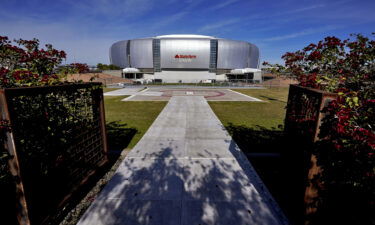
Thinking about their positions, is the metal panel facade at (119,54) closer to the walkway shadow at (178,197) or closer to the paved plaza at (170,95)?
the paved plaza at (170,95)

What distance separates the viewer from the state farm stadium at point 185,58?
58750 millimetres

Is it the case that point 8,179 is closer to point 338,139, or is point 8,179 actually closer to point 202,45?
point 338,139

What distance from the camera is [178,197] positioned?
337 centimetres

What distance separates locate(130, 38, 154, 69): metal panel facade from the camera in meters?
60.2

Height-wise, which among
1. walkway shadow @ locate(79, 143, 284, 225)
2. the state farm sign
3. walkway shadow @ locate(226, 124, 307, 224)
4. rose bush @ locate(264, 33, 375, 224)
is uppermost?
the state farm sign

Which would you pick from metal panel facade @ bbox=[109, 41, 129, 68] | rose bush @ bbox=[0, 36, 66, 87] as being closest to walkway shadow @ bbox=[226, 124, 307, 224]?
rose bush @ bbox=[0, 36, 66, 87]

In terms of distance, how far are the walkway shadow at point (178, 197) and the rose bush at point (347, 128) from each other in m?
1.13

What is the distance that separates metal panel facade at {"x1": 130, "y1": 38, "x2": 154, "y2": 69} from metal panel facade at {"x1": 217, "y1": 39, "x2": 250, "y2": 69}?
79.8 ft

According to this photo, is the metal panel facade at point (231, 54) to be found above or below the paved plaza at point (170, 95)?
above

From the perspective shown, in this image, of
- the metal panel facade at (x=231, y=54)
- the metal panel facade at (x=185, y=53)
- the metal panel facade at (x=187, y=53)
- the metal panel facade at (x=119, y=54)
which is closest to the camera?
the metal panel facade at (x=185, y=53)

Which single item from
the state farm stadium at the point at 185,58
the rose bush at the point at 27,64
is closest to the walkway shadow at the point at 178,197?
the rose bush at the point at 27,64

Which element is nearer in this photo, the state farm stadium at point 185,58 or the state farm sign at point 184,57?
the state farm stadium at point 185,58

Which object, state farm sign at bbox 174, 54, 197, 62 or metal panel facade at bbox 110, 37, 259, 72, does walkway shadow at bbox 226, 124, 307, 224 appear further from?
metal panel facade at bbox 110, 37, 259, 72

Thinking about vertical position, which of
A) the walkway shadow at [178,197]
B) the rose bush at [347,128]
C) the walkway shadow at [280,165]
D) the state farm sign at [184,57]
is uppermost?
the state farm sign at [184,57]
